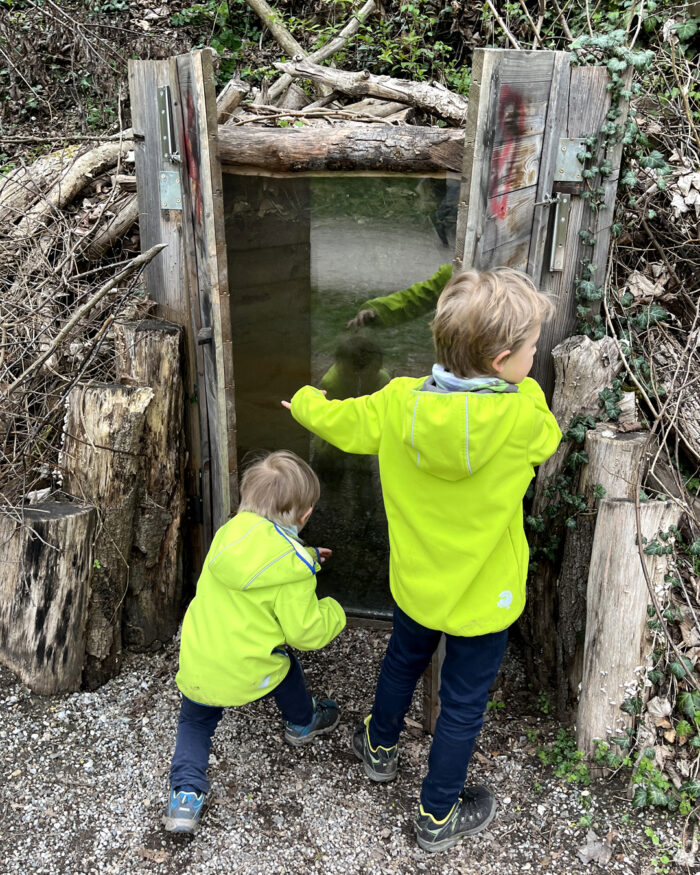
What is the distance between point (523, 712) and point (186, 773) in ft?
4.73

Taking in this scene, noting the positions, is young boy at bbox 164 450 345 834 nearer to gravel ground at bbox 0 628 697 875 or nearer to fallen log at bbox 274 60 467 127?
gravel ground at bbox 0 628 697 875

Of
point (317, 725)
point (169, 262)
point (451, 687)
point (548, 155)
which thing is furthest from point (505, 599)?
point (169, 262)

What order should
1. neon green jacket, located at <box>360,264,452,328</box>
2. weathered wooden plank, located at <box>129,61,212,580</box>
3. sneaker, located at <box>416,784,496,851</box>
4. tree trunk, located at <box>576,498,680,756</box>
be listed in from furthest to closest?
neon green jacket, located at <box>360,264,452,328</box>
weathered wooden plank, located at <box>129,61,212,580</box>
tree trunk, located at <box>576,498,680,756</box>
sneaker, located at <box>416,784,496,851</box>

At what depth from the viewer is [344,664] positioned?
11.3 ft

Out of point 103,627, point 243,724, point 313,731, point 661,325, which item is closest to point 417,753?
point 313,731

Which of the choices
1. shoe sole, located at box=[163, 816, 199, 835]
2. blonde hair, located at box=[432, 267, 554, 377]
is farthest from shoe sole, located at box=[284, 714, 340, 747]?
blonde hair, located at box=[432, 267, 554, 377]

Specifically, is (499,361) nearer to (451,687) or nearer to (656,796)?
(451,687)

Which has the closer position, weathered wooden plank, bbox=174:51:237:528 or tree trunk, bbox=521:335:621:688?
weathered wooden plank, bbox=174:51:237:528

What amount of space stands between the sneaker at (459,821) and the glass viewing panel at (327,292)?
53.7 inches

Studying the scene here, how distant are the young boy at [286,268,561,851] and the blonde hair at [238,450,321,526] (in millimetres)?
194

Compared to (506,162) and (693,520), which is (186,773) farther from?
(506,162)

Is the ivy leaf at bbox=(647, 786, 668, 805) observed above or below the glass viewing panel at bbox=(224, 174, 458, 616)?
below

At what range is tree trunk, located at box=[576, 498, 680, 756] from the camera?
2615 millimetres

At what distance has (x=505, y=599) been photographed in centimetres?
230
